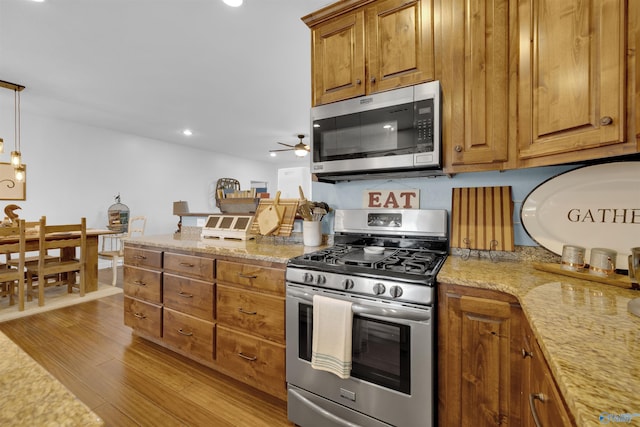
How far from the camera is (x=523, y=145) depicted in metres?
1.29

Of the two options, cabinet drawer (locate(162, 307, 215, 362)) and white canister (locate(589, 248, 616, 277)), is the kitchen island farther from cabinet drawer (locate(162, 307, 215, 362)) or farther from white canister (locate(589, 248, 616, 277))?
white canister (locate(589, 248, 616, 277))

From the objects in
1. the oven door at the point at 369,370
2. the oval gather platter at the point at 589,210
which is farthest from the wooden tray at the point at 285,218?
the oval gather platter at the point at 589,210

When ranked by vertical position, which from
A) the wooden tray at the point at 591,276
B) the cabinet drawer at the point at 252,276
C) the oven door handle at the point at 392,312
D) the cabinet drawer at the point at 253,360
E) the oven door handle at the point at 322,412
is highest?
the wooden tray at the point at 591,276

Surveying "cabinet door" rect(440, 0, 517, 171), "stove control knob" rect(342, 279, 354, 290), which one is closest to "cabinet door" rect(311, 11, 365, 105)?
"cabinet door" rect(440, 0, 517, 171)

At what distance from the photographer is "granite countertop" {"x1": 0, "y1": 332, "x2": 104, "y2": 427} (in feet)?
1.23

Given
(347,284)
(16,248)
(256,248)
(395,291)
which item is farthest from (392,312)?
(16,248)

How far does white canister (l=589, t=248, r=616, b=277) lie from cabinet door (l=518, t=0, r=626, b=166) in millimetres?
393

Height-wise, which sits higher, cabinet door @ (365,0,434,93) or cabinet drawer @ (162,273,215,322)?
cabinet door @ (365,0,434,93)

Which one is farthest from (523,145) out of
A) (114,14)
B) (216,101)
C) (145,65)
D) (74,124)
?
(74,124)

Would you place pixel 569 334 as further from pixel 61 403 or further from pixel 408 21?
pixel 408 21

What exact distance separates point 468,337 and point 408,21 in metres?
1.65

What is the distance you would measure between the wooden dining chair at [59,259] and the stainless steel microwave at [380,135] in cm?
343

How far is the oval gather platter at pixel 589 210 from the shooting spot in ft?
4.05

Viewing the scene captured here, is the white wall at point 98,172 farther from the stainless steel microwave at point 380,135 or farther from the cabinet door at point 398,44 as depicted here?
the cabinet door at point 398,44
